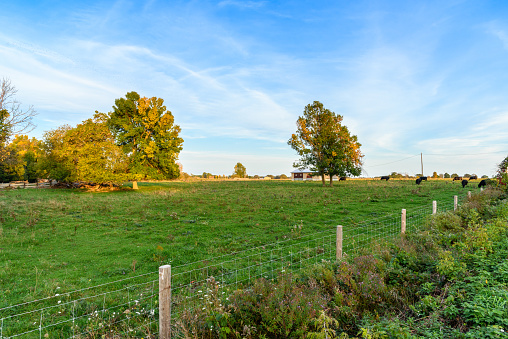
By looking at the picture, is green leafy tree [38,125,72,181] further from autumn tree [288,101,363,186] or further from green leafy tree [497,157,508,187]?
green leafy tree [497,157,508,187]

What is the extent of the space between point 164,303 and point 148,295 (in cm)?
298

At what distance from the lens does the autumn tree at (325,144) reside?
1483 inches

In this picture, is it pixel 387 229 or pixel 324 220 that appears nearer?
pixel 387 229

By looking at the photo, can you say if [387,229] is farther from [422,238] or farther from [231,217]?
[231,217]

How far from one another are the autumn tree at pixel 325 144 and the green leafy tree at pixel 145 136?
1827 cm

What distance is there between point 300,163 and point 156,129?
71.3ft

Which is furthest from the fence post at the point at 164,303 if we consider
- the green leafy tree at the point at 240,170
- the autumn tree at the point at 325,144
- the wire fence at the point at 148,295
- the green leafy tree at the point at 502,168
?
the green leafy tree at the point at 240,170

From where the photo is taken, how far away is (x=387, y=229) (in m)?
12.5

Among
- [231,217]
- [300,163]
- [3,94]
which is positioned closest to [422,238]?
[231,217]

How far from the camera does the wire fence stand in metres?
4.76

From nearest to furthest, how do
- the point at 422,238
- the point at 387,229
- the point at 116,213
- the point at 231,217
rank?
the point at 422,238, the point at 387,229, the point at 231,217, the point at 116,213

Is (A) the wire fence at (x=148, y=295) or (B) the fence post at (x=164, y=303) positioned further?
(A) the wire fence at (x=148, y=295)

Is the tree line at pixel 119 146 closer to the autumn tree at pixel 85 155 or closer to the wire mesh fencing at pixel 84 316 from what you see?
the autumn tree at pixel 85 155

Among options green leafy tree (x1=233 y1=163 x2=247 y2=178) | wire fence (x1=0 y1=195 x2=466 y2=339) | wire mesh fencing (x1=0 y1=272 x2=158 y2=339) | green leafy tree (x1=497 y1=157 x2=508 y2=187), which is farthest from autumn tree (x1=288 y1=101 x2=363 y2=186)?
green leafy tree (x1=233 y1=163 x2=247 y2=178)
